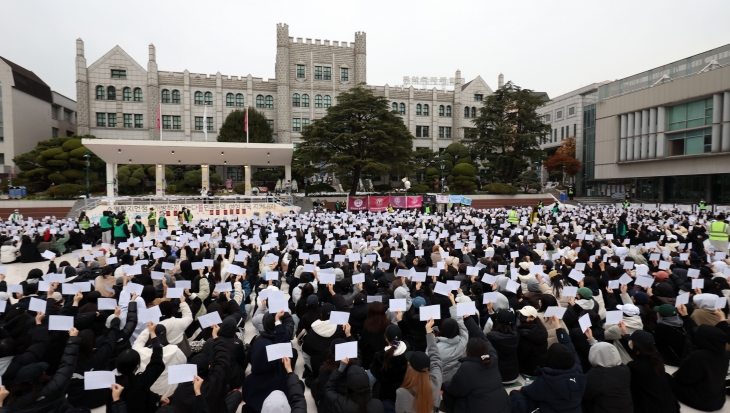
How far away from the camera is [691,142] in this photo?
3519 cm

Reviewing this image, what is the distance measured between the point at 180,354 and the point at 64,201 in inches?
1329

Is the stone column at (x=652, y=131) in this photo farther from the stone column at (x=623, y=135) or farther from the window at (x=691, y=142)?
the stone column at (x=623, y=135)

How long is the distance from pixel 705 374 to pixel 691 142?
3996 centimetres

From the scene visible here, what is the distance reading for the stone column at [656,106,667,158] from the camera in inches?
1447

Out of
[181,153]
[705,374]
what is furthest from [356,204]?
[705,374]

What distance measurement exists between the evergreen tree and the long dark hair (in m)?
41.9

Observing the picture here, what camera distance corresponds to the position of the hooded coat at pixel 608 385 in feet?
12.2

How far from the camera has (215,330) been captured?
448cm

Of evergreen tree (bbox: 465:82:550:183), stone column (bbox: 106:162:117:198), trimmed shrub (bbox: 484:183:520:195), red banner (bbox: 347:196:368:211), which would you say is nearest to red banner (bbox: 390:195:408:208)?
red banner (bbox: 347:196:368:211)

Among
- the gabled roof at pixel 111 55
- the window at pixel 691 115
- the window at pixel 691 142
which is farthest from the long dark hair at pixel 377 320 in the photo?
the gabled roof at pixel 111 55

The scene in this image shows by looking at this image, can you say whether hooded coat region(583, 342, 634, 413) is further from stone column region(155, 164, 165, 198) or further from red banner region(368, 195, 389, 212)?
stone column region(155, 164, 165, 198)

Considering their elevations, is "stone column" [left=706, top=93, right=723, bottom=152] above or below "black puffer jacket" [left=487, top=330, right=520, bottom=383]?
above

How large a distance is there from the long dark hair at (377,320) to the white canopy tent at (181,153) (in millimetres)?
28354

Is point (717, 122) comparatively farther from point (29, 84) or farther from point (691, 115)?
point (29, 84)
